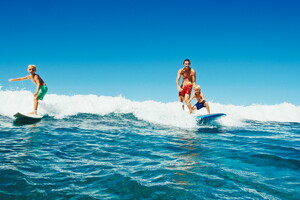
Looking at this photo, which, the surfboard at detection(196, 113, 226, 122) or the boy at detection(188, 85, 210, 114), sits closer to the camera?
the surfboard at detection(196, 113, 226, 122)

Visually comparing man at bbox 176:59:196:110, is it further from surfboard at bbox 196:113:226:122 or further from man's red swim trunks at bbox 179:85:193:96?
surfboard at bbox 196:113:226:122

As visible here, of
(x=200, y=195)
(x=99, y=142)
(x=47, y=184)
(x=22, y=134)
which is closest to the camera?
(x=200, y=195)

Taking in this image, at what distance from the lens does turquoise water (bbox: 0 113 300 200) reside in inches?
110

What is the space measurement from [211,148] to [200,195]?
275 cm

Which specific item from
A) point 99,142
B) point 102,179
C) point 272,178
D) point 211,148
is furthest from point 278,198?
point 99,142

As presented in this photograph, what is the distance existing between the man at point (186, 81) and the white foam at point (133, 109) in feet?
2.26

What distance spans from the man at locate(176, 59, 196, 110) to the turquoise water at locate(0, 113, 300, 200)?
14.7ft

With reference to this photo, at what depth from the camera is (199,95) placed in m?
10.3

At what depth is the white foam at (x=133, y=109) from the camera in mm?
10602

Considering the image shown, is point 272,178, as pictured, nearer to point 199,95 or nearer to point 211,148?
point 211,148

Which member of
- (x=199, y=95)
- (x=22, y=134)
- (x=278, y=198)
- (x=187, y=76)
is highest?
(x=187, y=76)

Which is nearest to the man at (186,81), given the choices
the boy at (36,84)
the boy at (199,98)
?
the boy at (199,98)

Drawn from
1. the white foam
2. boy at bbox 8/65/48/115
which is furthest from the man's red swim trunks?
boy at bbox 8/65/48/115

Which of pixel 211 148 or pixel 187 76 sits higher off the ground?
pixel 187 76
